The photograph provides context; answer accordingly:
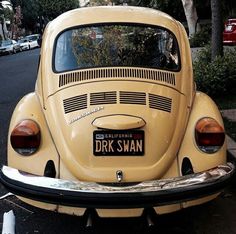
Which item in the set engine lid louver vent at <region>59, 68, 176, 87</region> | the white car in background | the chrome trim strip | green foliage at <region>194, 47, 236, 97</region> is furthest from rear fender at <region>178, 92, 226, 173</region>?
the white car in background

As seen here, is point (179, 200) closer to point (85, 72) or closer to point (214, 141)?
point (214, 141)

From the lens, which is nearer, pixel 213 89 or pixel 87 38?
pixel 87 38

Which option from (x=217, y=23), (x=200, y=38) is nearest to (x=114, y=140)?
(x=217, y=23)

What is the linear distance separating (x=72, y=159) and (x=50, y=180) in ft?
0.95

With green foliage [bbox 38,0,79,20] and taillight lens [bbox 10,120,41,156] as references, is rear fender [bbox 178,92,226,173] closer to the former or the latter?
taillight lens [bbox 10,120,41,156]

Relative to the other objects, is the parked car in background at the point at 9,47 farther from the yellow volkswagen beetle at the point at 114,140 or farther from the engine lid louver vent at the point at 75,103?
the engine lid louver vent at the point at 75,103

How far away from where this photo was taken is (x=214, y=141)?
13.3ft

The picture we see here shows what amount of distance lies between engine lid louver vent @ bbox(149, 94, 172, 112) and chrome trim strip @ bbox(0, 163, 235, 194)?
671 mm

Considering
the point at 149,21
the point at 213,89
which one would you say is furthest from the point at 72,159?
the point at 213,89

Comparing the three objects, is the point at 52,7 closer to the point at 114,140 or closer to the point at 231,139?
the point at 231,139

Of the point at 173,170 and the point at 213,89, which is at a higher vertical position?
the point at 173,170

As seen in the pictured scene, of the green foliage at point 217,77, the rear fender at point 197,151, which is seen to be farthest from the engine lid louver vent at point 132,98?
the green foliage at point 217,77

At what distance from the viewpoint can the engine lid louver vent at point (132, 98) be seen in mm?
4107

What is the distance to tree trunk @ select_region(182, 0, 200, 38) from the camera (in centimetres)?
2300
